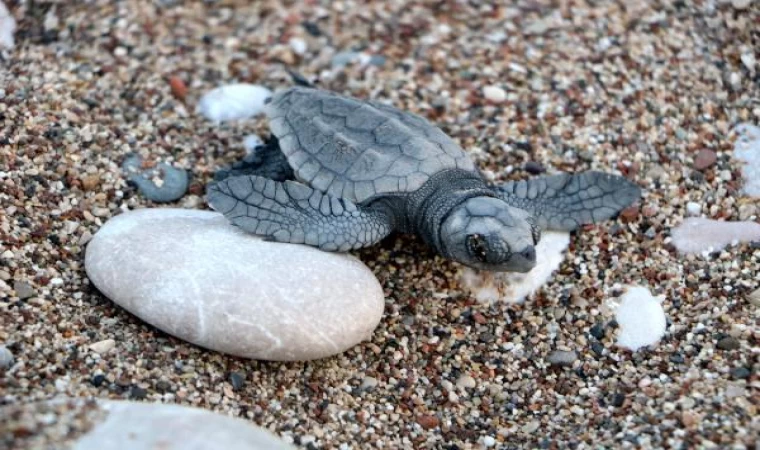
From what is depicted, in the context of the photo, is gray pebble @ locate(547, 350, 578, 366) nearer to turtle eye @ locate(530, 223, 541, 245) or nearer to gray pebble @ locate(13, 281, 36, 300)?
turtle eye @ locate(530, 223, 541, 245)

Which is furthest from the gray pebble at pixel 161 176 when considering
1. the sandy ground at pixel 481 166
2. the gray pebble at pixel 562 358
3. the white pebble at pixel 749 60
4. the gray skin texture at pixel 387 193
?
the white pebble at pixel 749 60

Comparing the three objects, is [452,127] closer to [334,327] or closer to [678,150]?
[678,150]

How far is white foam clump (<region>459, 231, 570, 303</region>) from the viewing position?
9.93 ft

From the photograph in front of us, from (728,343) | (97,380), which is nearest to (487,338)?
(728,343)

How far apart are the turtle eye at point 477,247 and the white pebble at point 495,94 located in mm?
1090

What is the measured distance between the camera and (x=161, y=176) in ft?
10.8

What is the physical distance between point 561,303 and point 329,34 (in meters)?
1.92

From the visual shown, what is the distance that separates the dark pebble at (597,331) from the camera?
2.86m

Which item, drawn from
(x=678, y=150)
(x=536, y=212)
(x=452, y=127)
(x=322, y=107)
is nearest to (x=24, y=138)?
(x=322, y=107)

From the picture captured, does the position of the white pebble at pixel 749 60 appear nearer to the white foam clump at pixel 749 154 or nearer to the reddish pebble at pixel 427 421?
the white foam clump at pixel 749 154

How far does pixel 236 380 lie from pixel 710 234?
1809 millimetres

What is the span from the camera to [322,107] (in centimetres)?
324

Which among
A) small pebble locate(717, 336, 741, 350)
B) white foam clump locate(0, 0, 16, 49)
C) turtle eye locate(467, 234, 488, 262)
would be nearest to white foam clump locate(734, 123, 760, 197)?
small pebble locate(717, 336, 741, 350)

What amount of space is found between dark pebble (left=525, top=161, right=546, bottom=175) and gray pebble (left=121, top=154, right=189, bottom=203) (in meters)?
1.39
